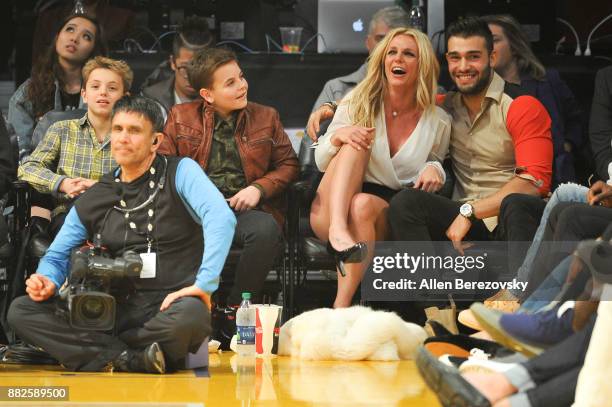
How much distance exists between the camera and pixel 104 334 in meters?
3.99

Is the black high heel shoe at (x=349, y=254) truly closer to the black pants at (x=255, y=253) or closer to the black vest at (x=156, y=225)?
the black pants at (x=255, y=253)

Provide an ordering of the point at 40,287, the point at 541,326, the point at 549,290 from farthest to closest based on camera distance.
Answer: the point at 40,287 < the point at 549,290 < the point at 541,326

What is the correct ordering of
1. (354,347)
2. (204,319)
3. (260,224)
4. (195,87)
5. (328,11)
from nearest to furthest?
(204,319)
(354,347)
(260,224)
(195,87)
(328,11)

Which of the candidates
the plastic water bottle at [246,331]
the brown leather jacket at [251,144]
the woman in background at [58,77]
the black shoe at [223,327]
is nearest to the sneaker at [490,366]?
the plastic water bottle at [246,331]

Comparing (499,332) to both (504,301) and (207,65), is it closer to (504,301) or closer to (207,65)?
(504,301)

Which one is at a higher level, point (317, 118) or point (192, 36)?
point (192, 36)

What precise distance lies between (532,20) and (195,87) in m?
2.02

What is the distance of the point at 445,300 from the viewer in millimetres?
4578

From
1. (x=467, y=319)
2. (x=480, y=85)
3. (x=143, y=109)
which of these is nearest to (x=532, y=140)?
(x=480, y=85)

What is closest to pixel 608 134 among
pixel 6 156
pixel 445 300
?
pixel 445 300

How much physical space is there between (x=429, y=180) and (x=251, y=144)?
0.81 metres

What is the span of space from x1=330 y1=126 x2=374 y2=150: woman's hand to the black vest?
0.94 m

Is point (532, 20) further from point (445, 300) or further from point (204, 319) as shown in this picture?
point (204, 319)

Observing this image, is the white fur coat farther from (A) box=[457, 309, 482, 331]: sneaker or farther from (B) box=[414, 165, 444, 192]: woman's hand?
(B) box=[414, 165, 444, 192]: woman's hand
